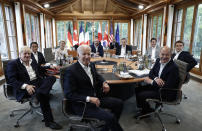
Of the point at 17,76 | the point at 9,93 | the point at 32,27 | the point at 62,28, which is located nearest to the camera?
the point at 17,76

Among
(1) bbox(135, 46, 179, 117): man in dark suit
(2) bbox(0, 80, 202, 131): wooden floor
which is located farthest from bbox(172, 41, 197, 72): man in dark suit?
(1) bbox(135, 46, 179, 117): man in dark suit

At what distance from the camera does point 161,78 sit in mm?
2059

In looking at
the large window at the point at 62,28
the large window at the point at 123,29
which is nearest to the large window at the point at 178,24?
the large window at the point at 123,29

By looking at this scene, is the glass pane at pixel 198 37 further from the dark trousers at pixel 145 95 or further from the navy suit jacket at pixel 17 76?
the navy suit jacket at pixel 17 76

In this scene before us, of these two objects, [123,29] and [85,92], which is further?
[123,29]

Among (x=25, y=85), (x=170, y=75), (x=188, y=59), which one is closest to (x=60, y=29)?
(x=25, y=85)

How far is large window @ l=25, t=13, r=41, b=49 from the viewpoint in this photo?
5816mm

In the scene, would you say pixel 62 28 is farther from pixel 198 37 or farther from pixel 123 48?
pixel 198 37

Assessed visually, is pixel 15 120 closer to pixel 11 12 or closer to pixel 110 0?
pixel 11 12

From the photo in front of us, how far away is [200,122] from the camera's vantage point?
2.23 m

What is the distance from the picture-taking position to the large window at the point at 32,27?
5816 mm

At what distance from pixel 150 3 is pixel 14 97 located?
21.1 ft

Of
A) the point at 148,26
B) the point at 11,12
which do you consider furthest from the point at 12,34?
the point at 148,26

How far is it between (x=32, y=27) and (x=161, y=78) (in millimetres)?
6024
